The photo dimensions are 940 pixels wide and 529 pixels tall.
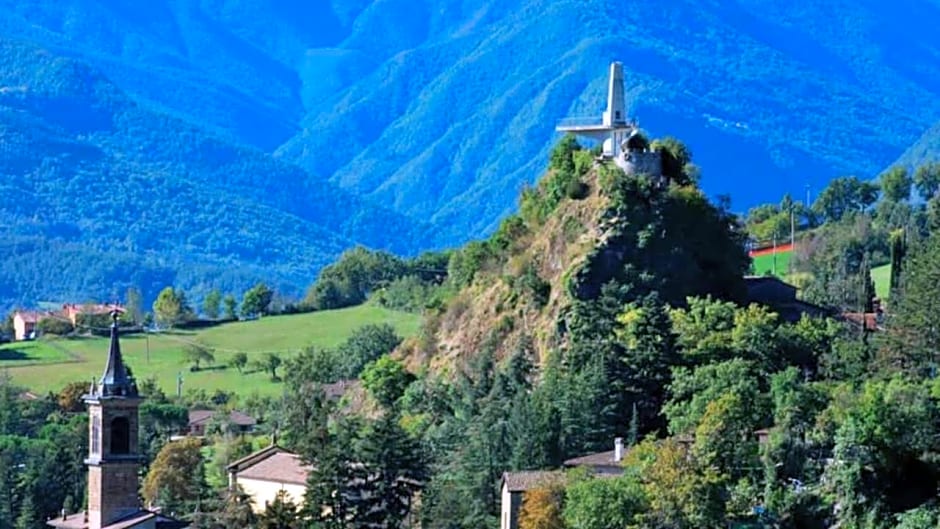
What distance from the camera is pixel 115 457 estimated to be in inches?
2788

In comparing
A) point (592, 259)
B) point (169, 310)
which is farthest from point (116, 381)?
point (169, 310)

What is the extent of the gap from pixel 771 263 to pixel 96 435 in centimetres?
6669

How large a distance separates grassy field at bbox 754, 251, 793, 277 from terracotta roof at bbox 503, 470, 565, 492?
1896 inches

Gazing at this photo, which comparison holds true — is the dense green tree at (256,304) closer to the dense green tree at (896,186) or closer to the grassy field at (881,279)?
the dense green tree at (896,186)

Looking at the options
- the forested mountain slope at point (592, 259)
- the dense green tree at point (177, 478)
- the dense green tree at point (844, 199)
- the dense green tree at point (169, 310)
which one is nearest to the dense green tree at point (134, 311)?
the dense green tree at point (169, 310)

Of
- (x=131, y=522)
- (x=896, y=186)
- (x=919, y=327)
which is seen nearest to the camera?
(x=131, y=522)

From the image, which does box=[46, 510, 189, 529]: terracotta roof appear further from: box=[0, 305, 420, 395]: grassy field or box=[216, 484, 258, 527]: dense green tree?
box=[0, 305, 420, 395]: grassy field

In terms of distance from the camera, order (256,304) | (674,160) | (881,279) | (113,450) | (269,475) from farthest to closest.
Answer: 1. (256,304)
2. (881,279)
3. (674,160)
4. (269,475)
5. (113,450)

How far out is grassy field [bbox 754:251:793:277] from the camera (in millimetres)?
126469

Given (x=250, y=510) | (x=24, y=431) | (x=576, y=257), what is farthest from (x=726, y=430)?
(x=24, y=431)

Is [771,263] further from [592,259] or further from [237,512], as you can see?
[237,512]

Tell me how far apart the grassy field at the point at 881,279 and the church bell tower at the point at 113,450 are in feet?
157

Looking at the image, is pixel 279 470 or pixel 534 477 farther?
pixel 279 470

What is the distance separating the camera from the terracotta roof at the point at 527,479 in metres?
75.9
